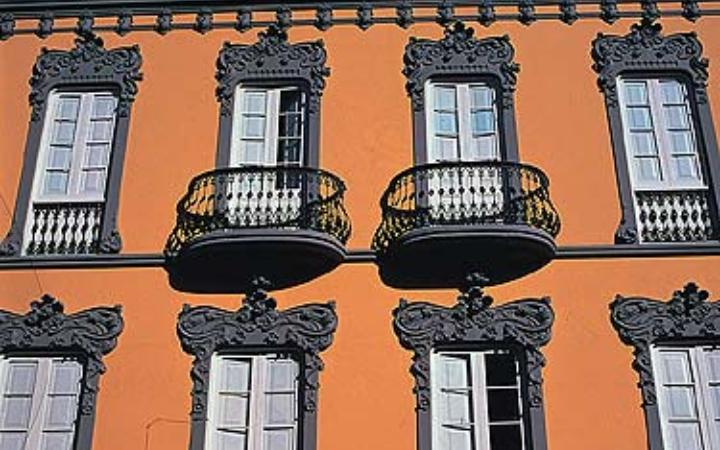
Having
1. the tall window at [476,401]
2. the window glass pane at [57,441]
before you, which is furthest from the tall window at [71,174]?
the tall window at [476,401]

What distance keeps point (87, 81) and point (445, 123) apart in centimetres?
521

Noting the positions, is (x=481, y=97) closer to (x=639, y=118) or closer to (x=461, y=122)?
(x=461, y=122)

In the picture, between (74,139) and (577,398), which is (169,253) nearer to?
(74,139)

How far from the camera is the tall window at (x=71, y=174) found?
542 inches

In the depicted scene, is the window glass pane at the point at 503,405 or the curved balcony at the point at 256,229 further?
the curved balcony at the point at 256,229

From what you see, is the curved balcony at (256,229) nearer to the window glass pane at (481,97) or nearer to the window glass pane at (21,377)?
the window glass pane at (21,377)

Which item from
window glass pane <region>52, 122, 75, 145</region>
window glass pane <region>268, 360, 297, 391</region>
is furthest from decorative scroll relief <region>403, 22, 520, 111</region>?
window glass pane <region>52, 122, 75, 145</region>

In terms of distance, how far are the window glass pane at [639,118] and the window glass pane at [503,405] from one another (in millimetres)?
4345

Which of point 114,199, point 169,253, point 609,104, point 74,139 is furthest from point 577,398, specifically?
point 74,139

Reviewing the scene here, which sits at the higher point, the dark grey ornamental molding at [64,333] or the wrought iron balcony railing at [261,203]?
the wrought iron balcony railing at [261,203]

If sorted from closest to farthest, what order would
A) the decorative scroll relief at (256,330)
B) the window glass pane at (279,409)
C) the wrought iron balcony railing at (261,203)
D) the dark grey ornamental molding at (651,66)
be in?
1. the window glass pane at (279,409)
2. the decorative scroll relief at (256,330)
3. the wrought iron balcony railing at (261,203)
4. the dark grey ornamental molding at (651,66)

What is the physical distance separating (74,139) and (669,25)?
874cm

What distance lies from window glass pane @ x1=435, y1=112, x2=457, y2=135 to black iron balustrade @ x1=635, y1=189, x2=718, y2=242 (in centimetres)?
266

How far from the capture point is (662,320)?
12.6m
